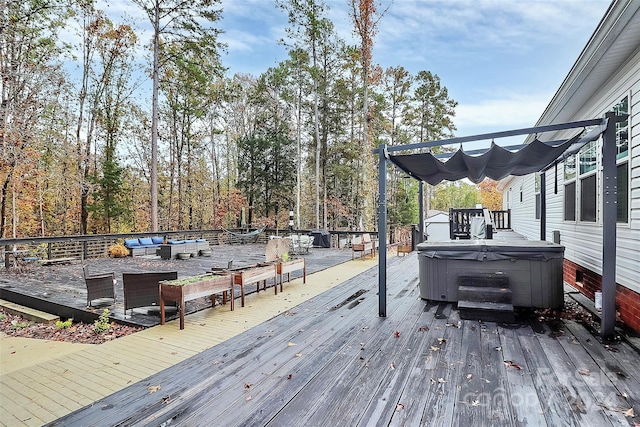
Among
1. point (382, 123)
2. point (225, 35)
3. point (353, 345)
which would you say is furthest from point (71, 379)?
point (382, 123)

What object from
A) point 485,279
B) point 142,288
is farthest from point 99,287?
point 485,279

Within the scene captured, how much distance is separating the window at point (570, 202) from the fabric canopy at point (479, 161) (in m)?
1.23

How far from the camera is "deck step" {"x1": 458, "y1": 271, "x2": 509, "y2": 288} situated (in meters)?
4.53

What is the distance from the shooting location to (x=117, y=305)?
4.98 m

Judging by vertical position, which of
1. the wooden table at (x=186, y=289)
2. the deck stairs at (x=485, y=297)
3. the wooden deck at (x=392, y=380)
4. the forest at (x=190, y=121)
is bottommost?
the wooden deck at (x=392, y=380)

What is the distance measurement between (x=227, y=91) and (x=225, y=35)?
20.6 ft

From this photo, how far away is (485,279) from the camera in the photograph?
4.63m

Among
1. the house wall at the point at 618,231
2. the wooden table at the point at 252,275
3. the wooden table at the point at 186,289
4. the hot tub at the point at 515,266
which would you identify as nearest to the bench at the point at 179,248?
the wooden table at the point at 252,275

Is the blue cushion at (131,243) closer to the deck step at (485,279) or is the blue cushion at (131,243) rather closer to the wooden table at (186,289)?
the wooden table at (186,289)

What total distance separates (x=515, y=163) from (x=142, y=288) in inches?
211

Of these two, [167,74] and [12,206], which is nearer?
[12,206]

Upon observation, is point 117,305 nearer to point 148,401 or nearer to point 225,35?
point 148,401

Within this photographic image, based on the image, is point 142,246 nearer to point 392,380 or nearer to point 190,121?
point 190,121

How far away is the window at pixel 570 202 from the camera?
5.58 meters
